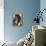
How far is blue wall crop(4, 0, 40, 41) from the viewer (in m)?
4.81

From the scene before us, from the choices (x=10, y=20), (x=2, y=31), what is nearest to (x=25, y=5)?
(x=10, y=20)

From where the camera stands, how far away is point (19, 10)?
4.85 meters

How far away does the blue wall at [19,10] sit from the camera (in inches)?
189

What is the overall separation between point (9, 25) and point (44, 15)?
4.41ft

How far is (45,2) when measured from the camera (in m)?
4.25

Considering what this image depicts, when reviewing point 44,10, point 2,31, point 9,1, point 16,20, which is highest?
point 9,1

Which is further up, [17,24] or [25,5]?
[25,5]

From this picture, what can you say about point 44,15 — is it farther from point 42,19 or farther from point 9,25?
point 9,25

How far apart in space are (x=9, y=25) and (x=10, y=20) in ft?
0.61

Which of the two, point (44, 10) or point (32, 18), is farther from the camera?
point (32, 18)

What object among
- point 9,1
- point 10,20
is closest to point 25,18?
point 10,20

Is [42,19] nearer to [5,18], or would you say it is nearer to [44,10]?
[44,10]

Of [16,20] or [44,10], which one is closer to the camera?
[44,10]

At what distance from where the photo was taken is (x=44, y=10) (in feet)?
14.2
